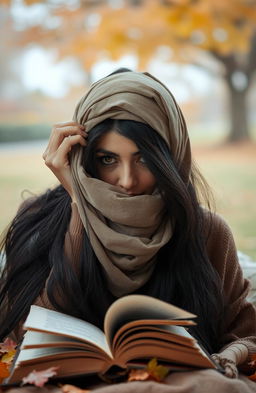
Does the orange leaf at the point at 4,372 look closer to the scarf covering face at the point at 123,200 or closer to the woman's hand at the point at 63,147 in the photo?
the scarf covering face at the point at 123,200

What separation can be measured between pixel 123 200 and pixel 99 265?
0.20 m

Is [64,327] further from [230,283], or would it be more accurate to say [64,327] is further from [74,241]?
[230,283]

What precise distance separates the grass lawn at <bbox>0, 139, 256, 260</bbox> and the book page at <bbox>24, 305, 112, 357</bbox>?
11.7 ft

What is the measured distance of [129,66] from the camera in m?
5.98

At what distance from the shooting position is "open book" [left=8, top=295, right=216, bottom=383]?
A: 1.27 m

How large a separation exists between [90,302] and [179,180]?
1.33 ft

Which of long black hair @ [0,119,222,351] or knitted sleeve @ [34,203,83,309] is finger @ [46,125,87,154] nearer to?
long black hair @ [0,119,222,351]

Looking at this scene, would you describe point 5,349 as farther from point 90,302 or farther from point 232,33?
point 232,33

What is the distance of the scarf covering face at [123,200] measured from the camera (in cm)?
158

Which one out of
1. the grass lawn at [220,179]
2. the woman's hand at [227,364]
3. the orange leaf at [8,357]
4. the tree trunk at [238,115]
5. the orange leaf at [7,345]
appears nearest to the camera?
the woman's hand at [227,364]

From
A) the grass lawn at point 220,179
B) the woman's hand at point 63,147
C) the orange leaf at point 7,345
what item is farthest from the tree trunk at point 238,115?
the orange leaf at point 7,345

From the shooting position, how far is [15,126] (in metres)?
5.89

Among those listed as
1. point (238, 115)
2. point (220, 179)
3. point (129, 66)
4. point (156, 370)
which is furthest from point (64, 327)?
point (238, 115)

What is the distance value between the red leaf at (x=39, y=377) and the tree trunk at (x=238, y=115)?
219 inches
